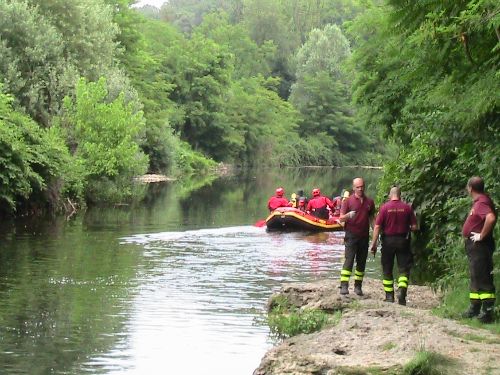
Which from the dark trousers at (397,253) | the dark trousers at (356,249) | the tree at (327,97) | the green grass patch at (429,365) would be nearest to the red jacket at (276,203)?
the dark trousers at (356,249)

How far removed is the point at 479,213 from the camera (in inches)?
417

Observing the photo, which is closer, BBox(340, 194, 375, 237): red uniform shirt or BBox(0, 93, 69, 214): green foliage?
BBox(340, 194, 375, 237): red uniform shirt

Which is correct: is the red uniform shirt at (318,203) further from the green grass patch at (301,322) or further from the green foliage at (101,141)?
the green grass patch at (301,322)

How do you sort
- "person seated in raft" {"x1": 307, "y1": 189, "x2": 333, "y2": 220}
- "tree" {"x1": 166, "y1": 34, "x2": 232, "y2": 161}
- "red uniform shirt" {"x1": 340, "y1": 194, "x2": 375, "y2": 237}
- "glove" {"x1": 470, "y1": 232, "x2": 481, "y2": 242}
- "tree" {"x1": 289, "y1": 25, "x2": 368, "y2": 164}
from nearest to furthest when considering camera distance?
"glove" {"x1": 470, "y1": 232, "x2": 481, "y2": 242} → "red uniform shirt" {"x1": 340, "y1": 194, "x2": 375, "y2": 237} → "person seated in raft" {"x1": 307, "y1": 189, "x2": 333, "y2": 220} → "tree" {"x1": 166, "y1": 34, "x2": 232, "y2": 161} → "tree" {"x1": 289, "y1": 25, "x2": 368, "y2": 164}

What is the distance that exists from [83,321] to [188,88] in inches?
2466

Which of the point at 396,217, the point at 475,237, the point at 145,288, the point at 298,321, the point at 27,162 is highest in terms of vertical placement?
the point at 27,162

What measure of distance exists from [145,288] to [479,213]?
7.89m

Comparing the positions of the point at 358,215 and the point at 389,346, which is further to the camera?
the point at 358,215

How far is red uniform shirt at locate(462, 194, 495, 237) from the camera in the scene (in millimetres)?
10562

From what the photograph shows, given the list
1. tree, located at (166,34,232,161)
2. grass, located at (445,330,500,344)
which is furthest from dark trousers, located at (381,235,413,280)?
tree, located at (166,34,232,161)

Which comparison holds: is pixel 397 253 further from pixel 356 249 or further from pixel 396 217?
pixel 356 249

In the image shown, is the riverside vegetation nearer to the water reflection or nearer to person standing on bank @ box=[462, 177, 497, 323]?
person standing on bank @ box=[462, 177, 497, 323]

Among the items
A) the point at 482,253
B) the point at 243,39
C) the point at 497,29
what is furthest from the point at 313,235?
the point at 243,39

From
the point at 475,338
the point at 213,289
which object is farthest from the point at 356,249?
the point at 213,289
